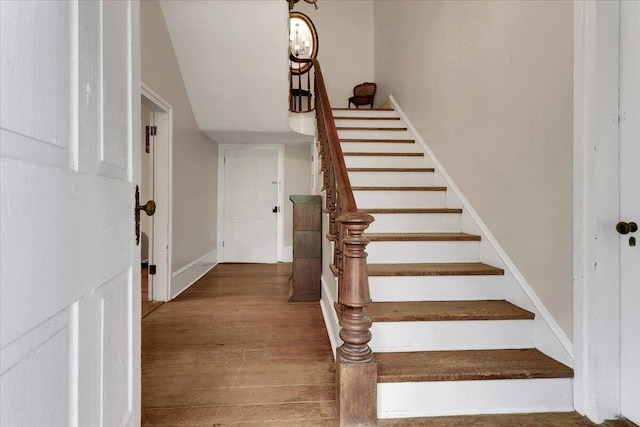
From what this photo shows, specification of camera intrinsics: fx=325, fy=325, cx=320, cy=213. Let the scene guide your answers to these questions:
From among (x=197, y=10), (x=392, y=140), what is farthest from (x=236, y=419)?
(x=197, y=10)

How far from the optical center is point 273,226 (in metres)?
5.27

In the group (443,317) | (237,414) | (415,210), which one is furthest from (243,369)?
(415,210)

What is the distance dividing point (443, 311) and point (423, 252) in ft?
1.85

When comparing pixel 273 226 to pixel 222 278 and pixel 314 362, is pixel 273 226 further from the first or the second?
pixel 314 362

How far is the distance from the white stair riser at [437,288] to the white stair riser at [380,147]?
6.01ft

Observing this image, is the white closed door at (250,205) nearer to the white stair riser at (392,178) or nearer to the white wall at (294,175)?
the white wall at (294,175)

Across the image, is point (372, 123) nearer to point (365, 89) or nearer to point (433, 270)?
point (365, 89)

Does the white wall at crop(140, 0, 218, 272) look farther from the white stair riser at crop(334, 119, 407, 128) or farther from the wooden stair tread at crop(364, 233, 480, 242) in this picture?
the wooden stair tread at crop(364, 233, 480, 242)

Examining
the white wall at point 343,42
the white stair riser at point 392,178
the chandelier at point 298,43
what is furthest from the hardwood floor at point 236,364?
the white wall at point 343,42

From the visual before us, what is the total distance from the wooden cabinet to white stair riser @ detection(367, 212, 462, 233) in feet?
2.61

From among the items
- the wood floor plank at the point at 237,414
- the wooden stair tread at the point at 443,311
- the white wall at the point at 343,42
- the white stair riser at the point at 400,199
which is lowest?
the wood floor plank at the point at 237,414

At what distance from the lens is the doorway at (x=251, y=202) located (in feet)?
17.0

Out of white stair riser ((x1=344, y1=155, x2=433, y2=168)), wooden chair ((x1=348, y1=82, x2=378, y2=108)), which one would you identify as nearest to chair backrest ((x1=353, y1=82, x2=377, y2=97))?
wooden chair ((x1=348, y1=82, x2=378, y2=108))

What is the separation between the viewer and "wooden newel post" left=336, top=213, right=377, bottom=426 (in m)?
1.43
